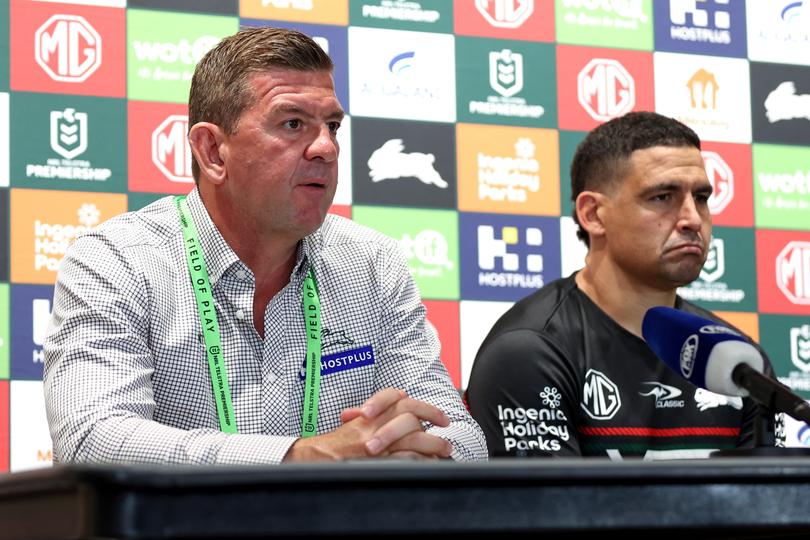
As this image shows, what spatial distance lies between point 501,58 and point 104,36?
110cm

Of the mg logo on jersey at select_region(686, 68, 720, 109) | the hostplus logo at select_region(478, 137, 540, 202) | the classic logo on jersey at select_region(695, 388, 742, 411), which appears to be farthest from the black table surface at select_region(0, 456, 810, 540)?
the mg logo on jersey at select_region(686, 68, 720, 109)

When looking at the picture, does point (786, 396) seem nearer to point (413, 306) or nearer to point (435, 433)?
point (435, 433)

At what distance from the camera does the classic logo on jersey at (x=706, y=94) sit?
359 centimetres

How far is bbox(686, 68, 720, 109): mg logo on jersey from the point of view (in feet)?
11.8

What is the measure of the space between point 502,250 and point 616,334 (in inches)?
18.8

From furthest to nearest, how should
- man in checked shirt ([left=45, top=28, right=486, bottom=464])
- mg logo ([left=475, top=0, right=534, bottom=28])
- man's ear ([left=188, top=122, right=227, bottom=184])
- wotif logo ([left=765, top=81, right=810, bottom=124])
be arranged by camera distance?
wotif logo ([left=765, top=81, right=810, bottom=124]) → mg logo ([left=475, top=0, right=534, bottom=28]) → man's ear ([left=188, top=122, right=227, bottom=184]) → man in checked shirt ([left=45, top=28, right=486, bottom=464])

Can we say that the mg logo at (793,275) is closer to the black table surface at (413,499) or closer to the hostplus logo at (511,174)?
the hostplus logo at (511,174)

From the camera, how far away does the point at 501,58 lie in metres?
3.44

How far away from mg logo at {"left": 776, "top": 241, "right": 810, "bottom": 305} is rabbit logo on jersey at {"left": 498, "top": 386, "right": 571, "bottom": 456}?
3.74 feet

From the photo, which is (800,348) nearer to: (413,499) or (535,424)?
(535,424)

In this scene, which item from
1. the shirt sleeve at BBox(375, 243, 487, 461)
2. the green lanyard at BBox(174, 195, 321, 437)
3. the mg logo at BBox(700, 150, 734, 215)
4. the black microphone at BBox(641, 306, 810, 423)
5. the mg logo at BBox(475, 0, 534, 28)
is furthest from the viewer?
the mg logo at BBox(700, 150, 734, 215)

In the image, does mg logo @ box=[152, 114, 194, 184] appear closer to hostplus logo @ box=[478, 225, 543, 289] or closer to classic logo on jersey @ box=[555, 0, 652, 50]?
hostplus logo @ box=[478, 225, 543, 289]

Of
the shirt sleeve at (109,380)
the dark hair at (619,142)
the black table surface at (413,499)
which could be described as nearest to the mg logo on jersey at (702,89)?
the dark hair at (619,142)

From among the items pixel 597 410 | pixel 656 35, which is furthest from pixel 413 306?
pixel 656 35
